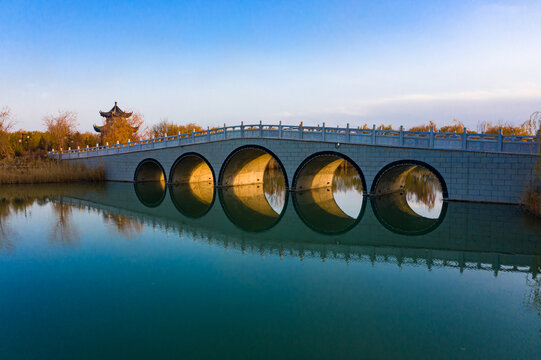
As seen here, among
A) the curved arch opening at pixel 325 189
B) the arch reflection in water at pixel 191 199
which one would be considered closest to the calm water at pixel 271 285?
the arch reflection in water at pixel 191 199

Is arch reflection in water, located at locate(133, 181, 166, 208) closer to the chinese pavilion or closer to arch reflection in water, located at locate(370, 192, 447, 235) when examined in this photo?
arch reflection in water, located at locate(370, 192, 447, 235)

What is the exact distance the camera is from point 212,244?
1081 centimetres

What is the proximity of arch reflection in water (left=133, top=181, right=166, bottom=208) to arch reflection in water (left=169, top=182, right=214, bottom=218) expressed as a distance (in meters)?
0.64

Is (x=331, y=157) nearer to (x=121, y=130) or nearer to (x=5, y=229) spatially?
(x=5, y=229)

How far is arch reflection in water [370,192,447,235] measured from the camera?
497 inches

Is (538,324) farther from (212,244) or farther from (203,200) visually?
(203,200)

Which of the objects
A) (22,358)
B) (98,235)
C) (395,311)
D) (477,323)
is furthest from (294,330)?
(98,235)

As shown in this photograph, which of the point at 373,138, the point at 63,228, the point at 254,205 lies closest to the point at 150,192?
the point at 254,205

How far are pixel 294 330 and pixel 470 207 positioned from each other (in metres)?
11.8

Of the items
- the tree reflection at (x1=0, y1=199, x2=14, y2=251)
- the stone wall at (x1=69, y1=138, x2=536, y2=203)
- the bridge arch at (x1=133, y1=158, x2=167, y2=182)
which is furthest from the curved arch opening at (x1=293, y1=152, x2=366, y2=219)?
the bridge arch at (x1=133, y1=158, x2=167, y2=182)

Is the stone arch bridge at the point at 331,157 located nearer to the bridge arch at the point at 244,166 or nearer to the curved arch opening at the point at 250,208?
the bridge arch at the point at 244,166

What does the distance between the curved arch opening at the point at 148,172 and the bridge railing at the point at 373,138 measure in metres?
1.16

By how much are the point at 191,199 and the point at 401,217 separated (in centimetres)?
1046

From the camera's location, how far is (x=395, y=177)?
19578 millimetres
